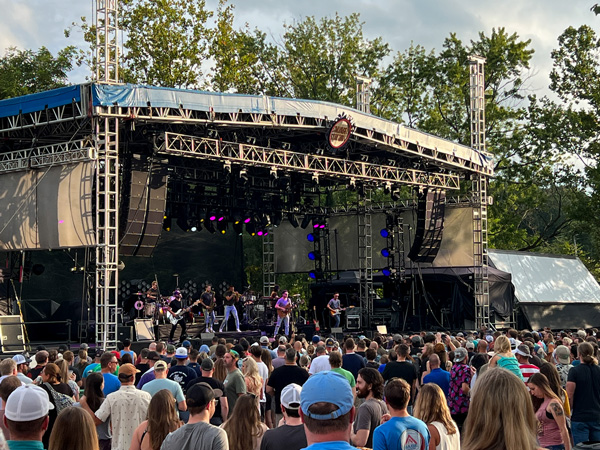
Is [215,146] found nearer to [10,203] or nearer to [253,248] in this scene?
[10,203]

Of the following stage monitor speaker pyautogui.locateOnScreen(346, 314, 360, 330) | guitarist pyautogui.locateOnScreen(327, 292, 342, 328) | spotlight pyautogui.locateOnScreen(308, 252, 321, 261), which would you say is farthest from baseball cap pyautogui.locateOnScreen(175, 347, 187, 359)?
spotlight pyautogui.locateOnScreen(308, 252, 321, 261)

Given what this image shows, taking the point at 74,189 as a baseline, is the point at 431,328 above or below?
below

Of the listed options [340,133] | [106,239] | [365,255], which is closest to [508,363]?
[106,239]

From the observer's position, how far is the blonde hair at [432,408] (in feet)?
18.2

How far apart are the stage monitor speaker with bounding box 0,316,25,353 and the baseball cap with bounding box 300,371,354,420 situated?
56.0 ft

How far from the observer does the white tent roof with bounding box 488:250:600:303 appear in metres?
30.7

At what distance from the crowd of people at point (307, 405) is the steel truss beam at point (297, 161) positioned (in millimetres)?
10320

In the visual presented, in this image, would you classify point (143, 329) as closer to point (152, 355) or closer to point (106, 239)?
point (106, 239)

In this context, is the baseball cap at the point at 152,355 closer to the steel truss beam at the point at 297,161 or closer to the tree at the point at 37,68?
the steel truss beam at the point at 297,161

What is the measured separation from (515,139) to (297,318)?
58.2ft

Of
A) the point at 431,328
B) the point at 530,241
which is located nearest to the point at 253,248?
the point at 431,328

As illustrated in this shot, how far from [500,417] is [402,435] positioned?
1743mm

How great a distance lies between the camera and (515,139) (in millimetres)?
40969

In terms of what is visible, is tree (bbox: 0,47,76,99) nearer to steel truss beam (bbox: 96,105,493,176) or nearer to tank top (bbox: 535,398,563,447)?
steel truss beam (bbox: 96,105,493,176)
